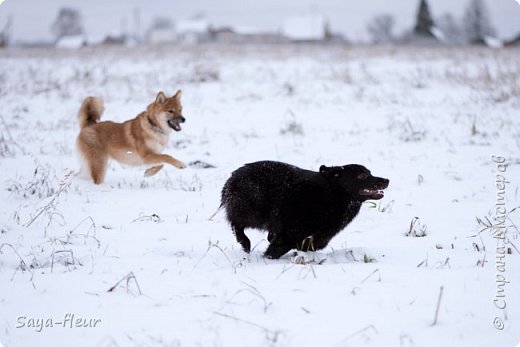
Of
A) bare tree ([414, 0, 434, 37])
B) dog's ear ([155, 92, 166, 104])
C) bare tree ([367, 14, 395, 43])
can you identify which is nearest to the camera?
dog's ear ([155, 92, 166, 104])

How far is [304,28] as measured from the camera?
7638 centimetres

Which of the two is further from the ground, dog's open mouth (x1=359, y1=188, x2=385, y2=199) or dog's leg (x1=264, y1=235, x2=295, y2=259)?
dog's open mouth (x1=359, y1=188, x2=385, y2=199)

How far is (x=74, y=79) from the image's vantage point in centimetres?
1510

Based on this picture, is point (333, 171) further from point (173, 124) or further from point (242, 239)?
point (173, 124)

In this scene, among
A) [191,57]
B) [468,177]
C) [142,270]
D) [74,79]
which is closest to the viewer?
[142,270]

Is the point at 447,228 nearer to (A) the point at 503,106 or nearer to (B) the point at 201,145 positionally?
(B) the point at 201,145

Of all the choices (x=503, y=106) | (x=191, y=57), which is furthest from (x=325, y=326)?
(x=191, y=57)

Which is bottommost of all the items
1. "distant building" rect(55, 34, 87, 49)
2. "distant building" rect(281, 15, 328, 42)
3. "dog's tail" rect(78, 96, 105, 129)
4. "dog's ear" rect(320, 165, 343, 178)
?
"distant building" rect(55, 34, 87, 49)

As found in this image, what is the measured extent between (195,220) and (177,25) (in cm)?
9652

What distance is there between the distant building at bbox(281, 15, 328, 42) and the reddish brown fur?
6875cm

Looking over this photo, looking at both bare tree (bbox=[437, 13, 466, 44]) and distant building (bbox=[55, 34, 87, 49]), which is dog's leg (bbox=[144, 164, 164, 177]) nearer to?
distant building (bbox=[55, 34, 87, 49])

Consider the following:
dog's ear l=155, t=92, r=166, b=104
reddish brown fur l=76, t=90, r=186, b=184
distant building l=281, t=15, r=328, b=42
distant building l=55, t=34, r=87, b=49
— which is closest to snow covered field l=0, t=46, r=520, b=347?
reddish brown fur l=76, t=90, r=186, b=184

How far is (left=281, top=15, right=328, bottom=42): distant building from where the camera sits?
74625mm

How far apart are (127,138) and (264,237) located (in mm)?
3322
